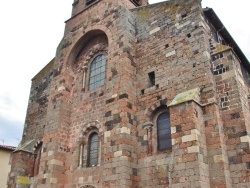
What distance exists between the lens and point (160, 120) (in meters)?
11.4

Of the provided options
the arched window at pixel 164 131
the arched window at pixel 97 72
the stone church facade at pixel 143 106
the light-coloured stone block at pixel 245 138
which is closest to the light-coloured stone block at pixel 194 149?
the stone church facade at pixel 143 106

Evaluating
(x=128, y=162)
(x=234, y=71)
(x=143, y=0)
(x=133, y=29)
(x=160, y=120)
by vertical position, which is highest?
(x=143, y=0)

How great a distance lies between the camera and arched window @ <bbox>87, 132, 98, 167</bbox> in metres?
12.4

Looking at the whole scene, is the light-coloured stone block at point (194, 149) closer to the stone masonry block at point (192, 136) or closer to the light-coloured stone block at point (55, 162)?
the stone masonry block at point (192, 136)

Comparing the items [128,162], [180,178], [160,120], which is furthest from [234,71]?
[128,162]

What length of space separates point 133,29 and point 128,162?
6.64 metres

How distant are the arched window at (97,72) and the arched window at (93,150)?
260 centimetres

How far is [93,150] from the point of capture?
12656 mm

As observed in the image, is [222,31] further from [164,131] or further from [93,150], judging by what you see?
[93,150]

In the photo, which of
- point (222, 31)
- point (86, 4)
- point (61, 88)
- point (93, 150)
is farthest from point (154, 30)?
point (93, 150)

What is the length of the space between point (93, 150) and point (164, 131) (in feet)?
11.4

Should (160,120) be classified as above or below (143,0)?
below

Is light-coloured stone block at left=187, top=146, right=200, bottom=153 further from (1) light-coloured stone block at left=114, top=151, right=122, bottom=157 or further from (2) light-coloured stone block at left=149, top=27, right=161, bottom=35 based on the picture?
(2) light-coloured stone block at left=149, top=27, right=161, bottom=35

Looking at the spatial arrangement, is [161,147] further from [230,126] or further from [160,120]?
[230,126]
